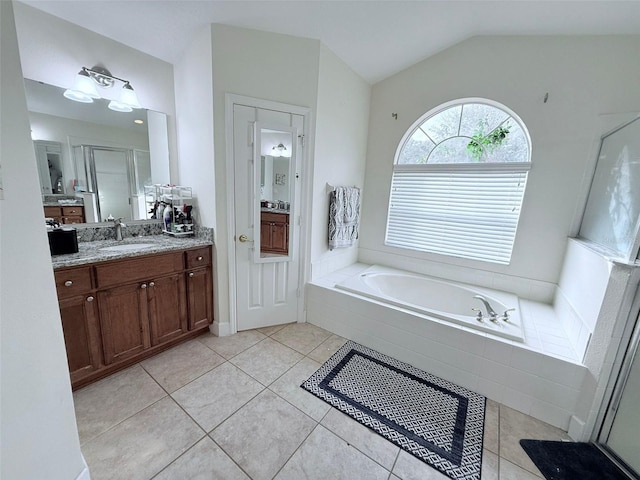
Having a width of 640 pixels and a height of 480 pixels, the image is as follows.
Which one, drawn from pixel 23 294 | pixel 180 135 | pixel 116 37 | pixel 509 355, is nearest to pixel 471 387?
pixel 509 355

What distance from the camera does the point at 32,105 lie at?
68.2 inches

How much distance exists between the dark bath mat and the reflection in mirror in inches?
83.2

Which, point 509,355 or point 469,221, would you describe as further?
point 469,221

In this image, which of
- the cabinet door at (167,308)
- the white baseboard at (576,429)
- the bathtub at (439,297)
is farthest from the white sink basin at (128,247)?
the white baseboard at (576,429)

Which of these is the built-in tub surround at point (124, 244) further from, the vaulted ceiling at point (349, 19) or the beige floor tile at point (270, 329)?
the vaulted ceiling at point (349, 19)

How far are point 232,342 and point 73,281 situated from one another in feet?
4.01

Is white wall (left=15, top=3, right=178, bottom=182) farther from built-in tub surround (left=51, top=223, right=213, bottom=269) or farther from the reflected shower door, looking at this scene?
built-in tub surround (left=51, top=223, right=213, bottom=269)

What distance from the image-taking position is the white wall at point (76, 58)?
168 centimetres

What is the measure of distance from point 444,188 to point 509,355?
172cm

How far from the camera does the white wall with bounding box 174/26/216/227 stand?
198 cm

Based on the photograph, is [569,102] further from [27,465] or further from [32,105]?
[32,105]

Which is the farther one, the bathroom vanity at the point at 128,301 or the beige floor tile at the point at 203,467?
the bathroom vanity at the point at 128,301

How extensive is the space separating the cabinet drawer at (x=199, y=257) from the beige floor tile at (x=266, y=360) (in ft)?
2.73

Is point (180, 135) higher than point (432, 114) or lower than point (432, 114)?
lower
